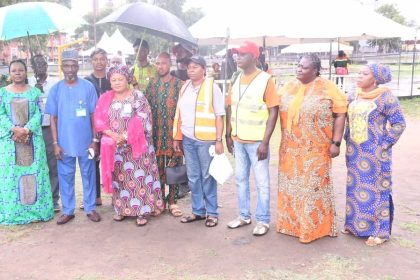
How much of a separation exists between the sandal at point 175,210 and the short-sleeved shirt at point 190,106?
105 cm

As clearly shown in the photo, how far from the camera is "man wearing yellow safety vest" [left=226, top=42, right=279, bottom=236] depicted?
3.96m

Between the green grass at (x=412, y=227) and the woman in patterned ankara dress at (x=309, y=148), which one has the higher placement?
the woman in patterned ankara dress at (x=309, y=148)

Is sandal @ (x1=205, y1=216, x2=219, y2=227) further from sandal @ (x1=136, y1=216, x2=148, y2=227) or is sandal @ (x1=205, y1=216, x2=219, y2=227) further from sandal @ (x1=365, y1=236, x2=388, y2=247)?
sandal @ (x1=365, y1=236, x2=388, y2=247)

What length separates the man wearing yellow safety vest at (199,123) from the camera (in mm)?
4234

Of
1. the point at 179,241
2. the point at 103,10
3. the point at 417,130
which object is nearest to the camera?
the point at 179,241

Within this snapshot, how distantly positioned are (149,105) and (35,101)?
3.88 ft

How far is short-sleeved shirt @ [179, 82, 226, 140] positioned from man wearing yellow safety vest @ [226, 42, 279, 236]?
111 mm

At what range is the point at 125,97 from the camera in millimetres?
4395

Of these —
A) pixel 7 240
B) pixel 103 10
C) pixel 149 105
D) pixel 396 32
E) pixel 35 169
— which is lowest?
pixel 7 240

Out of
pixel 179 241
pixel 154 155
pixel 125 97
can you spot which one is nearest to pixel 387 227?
pixel 179 241

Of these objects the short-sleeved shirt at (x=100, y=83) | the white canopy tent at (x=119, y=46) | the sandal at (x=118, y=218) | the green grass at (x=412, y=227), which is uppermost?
the white canopy tent at (x=119, y=46)

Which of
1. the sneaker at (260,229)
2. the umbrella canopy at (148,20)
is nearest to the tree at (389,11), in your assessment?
the umbrella canopy at (148,20)

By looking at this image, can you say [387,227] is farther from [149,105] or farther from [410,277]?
[149,105]

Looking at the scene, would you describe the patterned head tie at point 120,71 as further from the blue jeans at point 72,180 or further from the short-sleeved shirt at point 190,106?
the blue jeans at point 72,180
